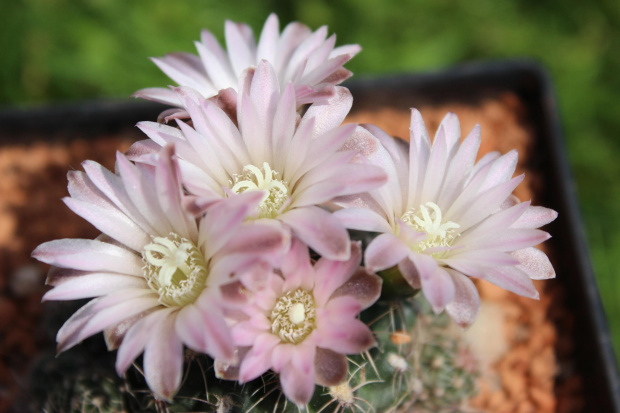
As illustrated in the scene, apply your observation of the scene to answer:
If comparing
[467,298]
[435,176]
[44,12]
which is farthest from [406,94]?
[44,12]

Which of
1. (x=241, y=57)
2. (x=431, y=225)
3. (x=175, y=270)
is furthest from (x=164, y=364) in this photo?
(x=241, y=57)

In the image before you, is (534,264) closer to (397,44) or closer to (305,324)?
(305,324)

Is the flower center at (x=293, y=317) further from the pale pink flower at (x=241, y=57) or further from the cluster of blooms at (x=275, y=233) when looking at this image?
the pale pink flower at (x=241, y=57)

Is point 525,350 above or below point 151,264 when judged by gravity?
below

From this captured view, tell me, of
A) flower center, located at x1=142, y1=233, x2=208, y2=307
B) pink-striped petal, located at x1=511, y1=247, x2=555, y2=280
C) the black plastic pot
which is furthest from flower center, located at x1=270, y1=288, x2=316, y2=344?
Result: the black plastic pot

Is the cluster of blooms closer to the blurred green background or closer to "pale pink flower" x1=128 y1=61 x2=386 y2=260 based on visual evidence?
"pale pink flower" x1=128 y1=61 x2=386 y2=260

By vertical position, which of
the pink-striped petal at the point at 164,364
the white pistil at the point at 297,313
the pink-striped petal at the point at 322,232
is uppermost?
the pink-striped petal at the point at 322,232

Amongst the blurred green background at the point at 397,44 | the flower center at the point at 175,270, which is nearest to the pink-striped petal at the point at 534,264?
the flower center at the point at 175,270
